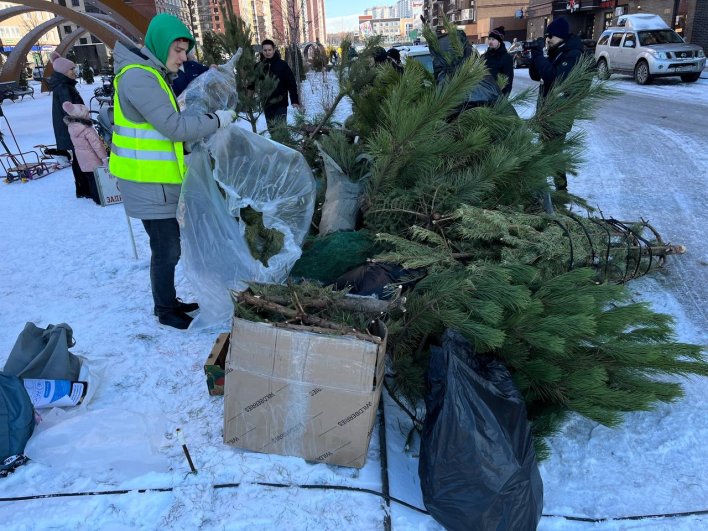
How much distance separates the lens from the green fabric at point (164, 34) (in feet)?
8.08

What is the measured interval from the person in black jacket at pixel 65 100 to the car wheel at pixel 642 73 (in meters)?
13.4

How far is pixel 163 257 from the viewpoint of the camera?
281 cm

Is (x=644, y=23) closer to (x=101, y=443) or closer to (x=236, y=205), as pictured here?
(x=236, y=205)

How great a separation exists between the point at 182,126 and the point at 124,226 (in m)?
2.89

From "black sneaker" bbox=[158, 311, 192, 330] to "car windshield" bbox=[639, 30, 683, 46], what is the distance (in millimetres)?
15155

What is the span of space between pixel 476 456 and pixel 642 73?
1500cm

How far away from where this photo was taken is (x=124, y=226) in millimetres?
4941

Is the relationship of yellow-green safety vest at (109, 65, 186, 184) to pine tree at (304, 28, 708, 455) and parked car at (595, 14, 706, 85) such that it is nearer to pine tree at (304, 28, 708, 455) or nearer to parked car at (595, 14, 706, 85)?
pine tree at (304, 28, 708, 455)

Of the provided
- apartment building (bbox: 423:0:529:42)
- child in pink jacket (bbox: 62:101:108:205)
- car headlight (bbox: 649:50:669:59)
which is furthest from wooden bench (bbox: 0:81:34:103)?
apartment building (bbox: 423:0:529:42)

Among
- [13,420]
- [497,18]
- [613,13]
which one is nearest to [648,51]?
[13,420]

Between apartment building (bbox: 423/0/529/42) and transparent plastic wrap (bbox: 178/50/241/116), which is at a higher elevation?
apartment building (bbox: 423/0/529/42)

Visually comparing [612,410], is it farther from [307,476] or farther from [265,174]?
[265,174]

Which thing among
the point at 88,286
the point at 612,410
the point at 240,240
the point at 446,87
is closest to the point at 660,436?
the point at 612,410

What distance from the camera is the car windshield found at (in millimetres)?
13633
